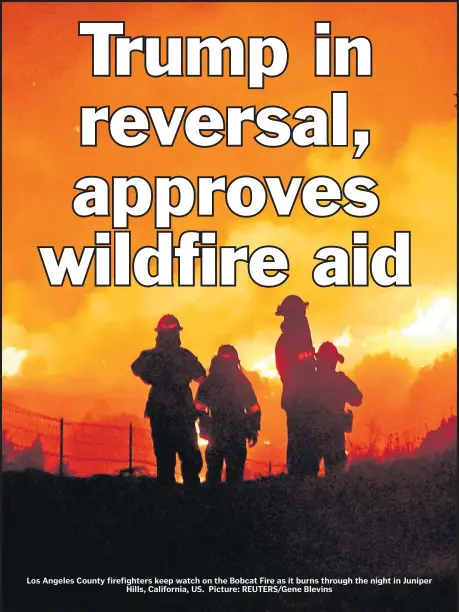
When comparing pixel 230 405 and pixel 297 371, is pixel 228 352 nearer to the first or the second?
pixel 230 405

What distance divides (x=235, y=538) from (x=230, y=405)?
333 cm

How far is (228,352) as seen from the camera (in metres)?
16.9

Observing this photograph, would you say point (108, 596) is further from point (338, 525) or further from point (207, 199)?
point (207, 199)

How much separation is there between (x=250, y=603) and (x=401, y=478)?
4.44m

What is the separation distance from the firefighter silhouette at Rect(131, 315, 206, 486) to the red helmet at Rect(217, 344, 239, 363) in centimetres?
63

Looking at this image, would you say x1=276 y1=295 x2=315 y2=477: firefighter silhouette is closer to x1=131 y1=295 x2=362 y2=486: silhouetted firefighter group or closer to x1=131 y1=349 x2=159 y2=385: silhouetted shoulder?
x1=131 y1=295 x2=362 y2=486: silhouetted firefighter group

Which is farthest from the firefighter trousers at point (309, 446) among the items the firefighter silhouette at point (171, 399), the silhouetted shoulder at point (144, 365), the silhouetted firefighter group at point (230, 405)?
the silhouetted shoulder at point (144, 365)

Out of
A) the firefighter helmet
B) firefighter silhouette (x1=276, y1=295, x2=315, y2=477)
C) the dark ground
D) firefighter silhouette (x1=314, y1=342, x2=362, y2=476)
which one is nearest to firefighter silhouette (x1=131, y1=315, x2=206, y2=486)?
the dark ground

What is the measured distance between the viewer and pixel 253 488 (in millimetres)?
15438

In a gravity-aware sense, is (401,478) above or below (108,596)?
above

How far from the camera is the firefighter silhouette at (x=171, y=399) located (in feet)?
53.1

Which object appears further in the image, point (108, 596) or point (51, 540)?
point (51, 540)

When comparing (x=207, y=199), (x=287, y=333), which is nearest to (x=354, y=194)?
(x=207, y=199)

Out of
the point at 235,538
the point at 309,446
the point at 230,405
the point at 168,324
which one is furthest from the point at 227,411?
the point at 235,538
